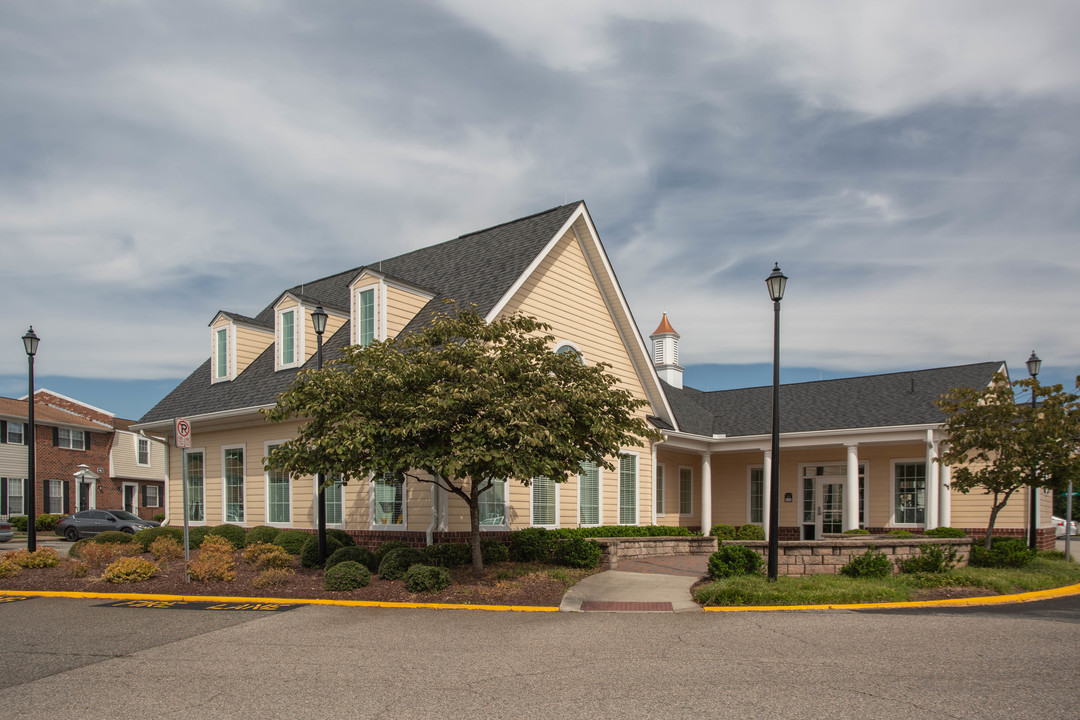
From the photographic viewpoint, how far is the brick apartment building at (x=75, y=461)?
39250 millimetres

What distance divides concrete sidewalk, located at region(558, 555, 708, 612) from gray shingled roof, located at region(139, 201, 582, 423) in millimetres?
6088

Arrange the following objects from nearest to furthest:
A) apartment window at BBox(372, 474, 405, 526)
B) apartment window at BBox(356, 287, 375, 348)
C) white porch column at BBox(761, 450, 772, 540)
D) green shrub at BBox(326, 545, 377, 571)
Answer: green shrub at BBox(326, 545, 377, 571)
apartment window at BBox(372, 474, 405, 526)
apartment window at BBox(356, 287, 375, 348)
white porch column at BBox(761, 450, 772, 540)

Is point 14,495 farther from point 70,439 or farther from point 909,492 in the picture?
point 909,492

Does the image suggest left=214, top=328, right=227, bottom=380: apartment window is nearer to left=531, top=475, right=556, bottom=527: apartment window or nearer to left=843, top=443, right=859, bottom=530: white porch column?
left=531, top=475, right=556, bottom=527: apartment window

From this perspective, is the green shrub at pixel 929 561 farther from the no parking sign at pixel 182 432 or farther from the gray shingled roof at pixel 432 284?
the no parking sign at pixel 182 432

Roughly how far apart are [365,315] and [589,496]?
702 centimetres

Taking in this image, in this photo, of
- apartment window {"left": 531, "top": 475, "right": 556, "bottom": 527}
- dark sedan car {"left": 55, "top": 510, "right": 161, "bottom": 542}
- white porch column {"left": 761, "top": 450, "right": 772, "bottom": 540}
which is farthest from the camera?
Answer: dark sedan car {"left": 55, "top": 510, "right": 161, "bottom": 542}

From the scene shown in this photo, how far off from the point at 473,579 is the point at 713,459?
16.5 metres

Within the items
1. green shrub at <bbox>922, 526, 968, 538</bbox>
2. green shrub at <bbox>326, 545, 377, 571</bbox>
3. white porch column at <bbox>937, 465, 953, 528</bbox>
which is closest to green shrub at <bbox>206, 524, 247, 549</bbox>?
green shrub at <bbox>326, 545, 377, 571</bbox>

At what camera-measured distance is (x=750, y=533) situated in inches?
925

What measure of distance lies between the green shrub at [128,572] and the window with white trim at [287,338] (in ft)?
23.7

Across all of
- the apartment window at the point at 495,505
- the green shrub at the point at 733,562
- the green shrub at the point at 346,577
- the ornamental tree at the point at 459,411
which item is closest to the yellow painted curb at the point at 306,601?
the green shrub at the point at 346,577

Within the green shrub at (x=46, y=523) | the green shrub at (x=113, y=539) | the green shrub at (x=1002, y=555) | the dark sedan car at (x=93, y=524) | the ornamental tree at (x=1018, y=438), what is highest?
the ornamental tree at (x=1018, y=438)

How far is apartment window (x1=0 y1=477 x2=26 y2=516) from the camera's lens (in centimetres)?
3859
